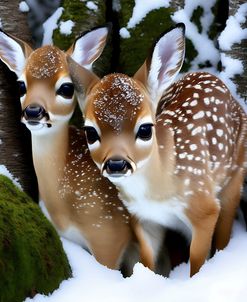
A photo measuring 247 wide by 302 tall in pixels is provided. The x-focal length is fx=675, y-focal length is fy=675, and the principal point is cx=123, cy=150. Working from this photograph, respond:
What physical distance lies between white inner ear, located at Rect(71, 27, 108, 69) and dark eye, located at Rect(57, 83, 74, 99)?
0.98ft

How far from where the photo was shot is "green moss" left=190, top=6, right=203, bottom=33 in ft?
14.2

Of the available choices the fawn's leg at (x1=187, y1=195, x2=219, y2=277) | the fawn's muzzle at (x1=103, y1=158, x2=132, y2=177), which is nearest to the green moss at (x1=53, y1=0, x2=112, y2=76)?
the fawn's leg at (x1=187, y1=195, x2=219, y2=277)

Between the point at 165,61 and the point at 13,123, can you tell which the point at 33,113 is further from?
the point at 13,123

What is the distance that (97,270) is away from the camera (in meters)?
3.32

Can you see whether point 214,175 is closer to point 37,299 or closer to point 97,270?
point 97,270

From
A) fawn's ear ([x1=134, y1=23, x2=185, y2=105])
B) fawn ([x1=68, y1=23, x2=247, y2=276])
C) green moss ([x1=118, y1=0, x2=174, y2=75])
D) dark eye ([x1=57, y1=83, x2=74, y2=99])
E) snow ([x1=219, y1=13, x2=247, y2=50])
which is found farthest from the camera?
green moss ([x1=118, y1=0, x2=174, y2=75])

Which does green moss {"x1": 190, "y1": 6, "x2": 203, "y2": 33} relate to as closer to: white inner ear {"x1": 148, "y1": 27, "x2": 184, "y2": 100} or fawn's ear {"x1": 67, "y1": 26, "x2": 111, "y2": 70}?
fawn's ear {"x1": 67, "y1": 26, "x2": 111, "y2": 70}

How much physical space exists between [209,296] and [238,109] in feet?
4.14

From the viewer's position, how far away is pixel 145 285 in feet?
10.2

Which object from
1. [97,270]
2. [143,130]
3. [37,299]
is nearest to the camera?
[37,299]

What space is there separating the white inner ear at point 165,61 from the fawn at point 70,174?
478 millimetres

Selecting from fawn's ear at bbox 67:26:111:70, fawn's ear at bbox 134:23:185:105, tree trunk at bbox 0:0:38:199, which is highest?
fawn's ear at bbox 134:23:185:105

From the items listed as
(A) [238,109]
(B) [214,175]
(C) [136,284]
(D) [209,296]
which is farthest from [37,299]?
(A) [238,109]

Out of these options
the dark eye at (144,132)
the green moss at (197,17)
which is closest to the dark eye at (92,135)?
the dark eye at (144,132)
